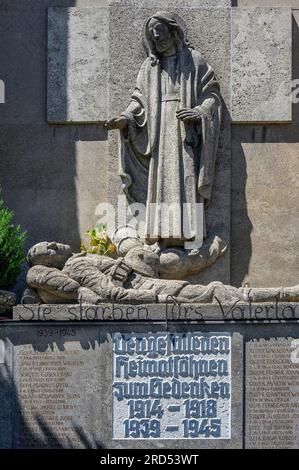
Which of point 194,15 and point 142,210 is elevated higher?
point 194,15

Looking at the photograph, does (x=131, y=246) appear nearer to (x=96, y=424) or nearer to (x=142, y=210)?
(x=142, y=210)

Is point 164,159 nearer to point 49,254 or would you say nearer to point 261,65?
point 261,65

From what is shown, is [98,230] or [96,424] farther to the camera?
[98,230]

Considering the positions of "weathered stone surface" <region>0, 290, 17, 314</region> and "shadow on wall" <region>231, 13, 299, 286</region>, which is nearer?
"weathered stone surface" <region>0, 290, 17, 314</region>

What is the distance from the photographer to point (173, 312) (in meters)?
16.5

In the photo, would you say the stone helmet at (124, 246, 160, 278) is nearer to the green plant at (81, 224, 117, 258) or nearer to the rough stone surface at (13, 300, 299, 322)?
the green plant at (81, 224, 117, 258)

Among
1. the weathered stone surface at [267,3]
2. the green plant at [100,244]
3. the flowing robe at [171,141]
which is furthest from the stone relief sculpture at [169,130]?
the weathered stone surface at [267,3]

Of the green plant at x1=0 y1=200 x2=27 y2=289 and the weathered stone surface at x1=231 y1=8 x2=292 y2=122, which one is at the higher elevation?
the weathered stone surface at x1=231 y1=8 x2=292 y2=122

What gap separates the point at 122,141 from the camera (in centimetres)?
1766

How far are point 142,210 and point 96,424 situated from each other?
9.02 ft

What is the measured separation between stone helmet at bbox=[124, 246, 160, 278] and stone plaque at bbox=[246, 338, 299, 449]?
152 cm

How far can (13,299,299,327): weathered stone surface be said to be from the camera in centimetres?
1652

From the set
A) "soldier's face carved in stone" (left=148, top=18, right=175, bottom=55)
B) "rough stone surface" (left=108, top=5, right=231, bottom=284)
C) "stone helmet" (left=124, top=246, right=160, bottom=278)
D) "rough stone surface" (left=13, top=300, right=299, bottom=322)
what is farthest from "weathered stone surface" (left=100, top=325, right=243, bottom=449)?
"soldier's face carved in stone" (left=148, top=18, right=175, bottom=55)

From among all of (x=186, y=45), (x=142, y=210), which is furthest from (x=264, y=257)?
(x=186, y=45)
